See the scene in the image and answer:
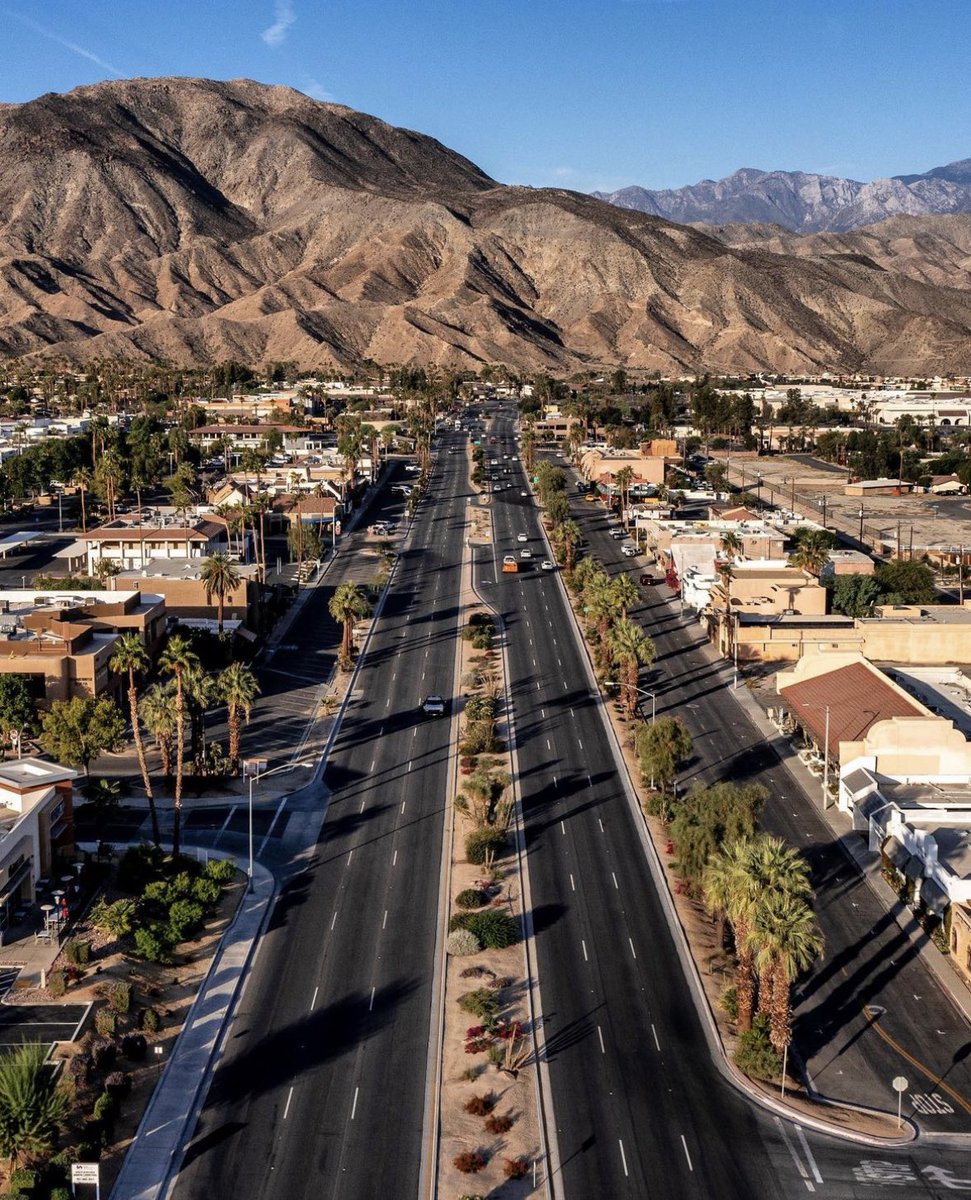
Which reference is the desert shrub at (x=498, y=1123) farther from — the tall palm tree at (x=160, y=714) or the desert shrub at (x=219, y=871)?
the tall palm tree at (x=160, y=714)

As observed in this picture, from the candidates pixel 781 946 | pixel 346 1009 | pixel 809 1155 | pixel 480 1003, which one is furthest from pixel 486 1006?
pixel 809 1155

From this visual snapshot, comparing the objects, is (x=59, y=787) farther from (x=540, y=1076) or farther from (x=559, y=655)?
(x=559, y=655)

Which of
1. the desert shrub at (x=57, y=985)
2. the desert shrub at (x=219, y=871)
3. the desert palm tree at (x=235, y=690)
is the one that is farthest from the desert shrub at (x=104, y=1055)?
the desert palm tree at (x=235, y=690)

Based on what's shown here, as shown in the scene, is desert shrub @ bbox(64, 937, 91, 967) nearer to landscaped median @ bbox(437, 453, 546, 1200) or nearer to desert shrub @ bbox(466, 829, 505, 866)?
landscaped median @ bbox(437, 453, 546, 1200)

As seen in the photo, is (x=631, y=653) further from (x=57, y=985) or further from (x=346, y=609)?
(x=57, y=985)

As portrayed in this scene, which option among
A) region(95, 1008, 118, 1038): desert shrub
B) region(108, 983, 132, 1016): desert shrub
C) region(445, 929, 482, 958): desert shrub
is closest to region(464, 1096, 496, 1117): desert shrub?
region(445, 929, 482, 958): desert shrub

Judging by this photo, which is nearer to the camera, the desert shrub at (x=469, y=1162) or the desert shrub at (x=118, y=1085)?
the desert shrub at (x=469, y=1162)
